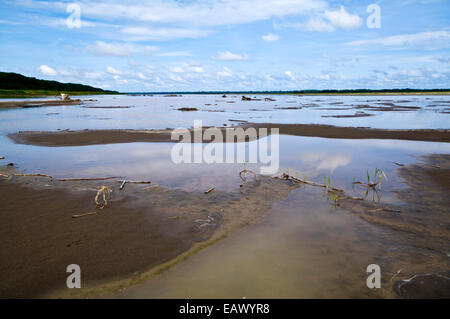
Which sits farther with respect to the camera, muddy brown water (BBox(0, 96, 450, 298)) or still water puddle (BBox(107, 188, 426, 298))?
muddy brown water (BBox(0, 96, 450, 298))

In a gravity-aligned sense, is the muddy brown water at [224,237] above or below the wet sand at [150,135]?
below

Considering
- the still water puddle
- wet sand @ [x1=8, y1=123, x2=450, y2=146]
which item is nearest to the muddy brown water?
the still water puddle

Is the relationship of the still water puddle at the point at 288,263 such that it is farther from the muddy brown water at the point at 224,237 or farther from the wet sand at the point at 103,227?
the wet sand at the point at 103,227

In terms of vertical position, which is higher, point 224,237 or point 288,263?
point 224,237

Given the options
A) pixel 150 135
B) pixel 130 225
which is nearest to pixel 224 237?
pixel 130 225

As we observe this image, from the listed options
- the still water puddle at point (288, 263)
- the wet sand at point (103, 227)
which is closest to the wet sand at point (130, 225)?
the wet sand at point (103, 227)

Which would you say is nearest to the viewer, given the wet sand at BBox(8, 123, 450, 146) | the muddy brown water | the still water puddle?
the still water puddle

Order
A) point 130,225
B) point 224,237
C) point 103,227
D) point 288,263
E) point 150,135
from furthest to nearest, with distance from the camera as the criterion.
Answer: point 150,135 → point 130,225 → point 103,227 → point 224,237 → point 288,263

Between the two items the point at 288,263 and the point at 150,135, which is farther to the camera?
the point at 150,135

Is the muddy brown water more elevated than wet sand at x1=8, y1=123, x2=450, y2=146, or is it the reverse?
wet sand at x1=8, y1=123, x2=450, y2=146

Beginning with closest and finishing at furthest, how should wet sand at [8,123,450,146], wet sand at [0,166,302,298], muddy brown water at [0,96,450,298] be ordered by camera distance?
muddy brown water at [0,96,450,298]
wet sand at [0,166,302,298]
wet sand at [8,123,450,146]

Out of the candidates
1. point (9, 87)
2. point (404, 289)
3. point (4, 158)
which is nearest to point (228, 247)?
point (404, 289)

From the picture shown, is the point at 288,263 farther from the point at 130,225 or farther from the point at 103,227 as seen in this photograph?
the point at 103,227

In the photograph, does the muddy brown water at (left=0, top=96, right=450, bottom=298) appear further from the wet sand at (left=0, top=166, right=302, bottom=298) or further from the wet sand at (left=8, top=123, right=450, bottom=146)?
the wet sand at (left=8, top=123, right=450, bottom=146)
